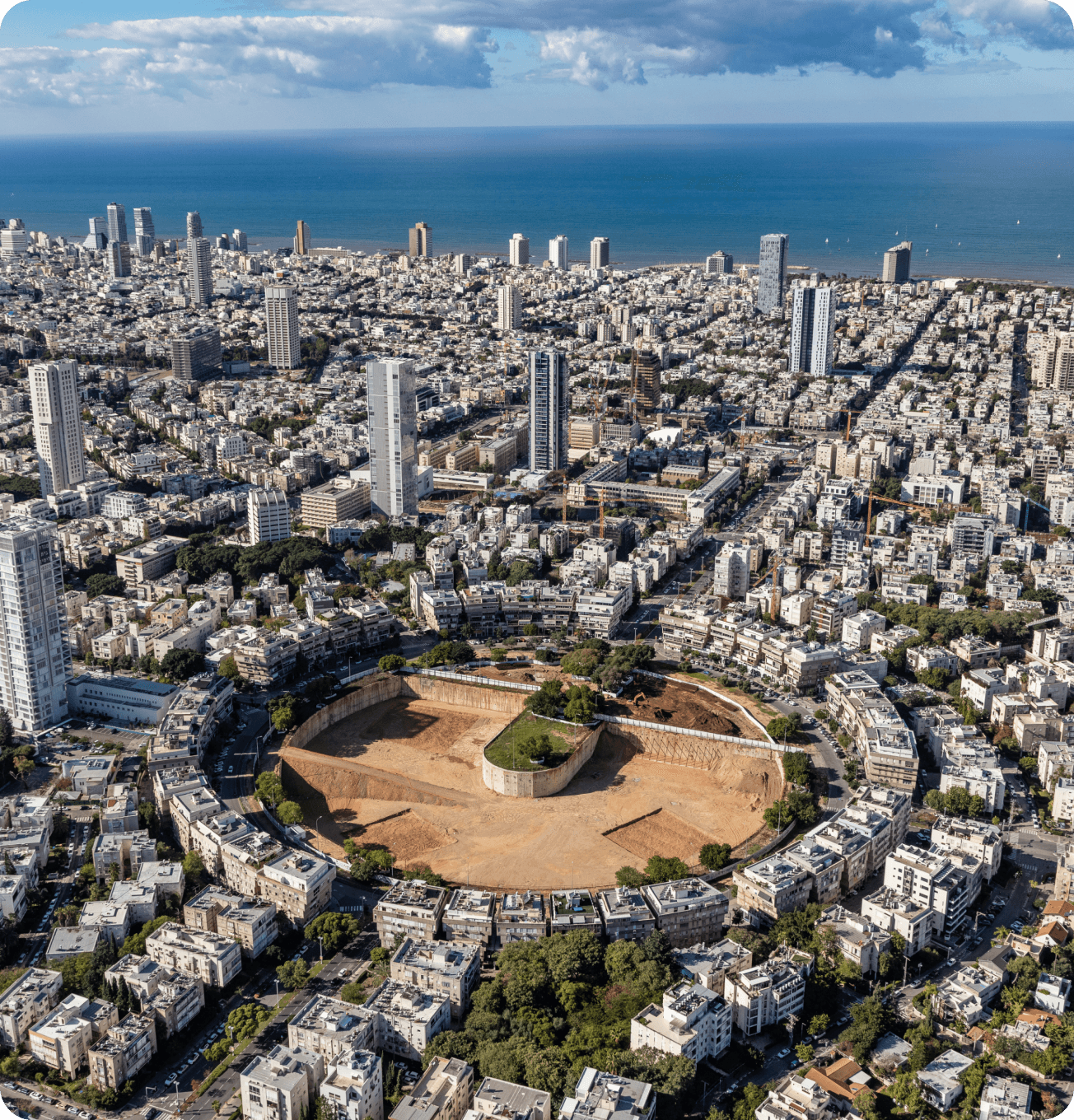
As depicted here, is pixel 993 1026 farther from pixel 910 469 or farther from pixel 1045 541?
pixel 910 469

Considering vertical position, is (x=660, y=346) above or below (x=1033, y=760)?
above

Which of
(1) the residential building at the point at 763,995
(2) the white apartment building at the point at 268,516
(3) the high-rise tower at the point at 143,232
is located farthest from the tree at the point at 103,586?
(3) the high-rise tower at the point at 143,232

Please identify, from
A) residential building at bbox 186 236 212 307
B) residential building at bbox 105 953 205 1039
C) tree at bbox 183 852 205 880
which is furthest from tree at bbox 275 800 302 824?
residential building at bbox 186 236 212 307

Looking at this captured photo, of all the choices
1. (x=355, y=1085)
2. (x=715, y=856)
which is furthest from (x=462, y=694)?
(x=355, y=1085)

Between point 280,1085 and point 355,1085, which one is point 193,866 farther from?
point 355,1085

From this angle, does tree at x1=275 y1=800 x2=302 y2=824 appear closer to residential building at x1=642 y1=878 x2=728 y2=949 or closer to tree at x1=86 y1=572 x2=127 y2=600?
residential building at x1=642 y1=878 x2=728 y2=949

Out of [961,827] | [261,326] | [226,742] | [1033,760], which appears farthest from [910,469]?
[261,326]

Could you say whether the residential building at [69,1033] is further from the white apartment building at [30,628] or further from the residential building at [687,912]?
the white apartment building at [30,628]
